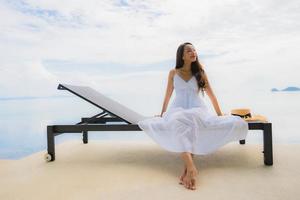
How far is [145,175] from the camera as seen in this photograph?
8.02 ft

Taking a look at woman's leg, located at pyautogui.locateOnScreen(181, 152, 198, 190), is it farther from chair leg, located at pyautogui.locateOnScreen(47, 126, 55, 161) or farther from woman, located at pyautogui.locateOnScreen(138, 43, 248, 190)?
chair leg, located at pyautogui.locateOnScreen(47, 126, 55, 161)

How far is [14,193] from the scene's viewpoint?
82.1 inches

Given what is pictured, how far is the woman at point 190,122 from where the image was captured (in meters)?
2.46

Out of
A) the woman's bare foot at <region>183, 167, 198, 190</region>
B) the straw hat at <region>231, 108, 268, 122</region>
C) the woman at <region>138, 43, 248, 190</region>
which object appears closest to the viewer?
the woman's bare foot at <region>183, 167, 198, 190</region>

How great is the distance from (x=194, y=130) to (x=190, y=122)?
0.21ft

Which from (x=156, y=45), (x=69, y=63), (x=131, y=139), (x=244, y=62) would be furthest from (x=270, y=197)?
(x=69, y=63)

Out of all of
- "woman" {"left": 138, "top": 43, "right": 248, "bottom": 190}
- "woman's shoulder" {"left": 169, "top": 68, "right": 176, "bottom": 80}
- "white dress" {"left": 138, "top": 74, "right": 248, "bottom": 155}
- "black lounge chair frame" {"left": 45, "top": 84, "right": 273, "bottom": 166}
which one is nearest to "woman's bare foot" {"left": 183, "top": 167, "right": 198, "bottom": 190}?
"woman" {"left": 138, "top": 43, "right": 248, "bottom": 190}

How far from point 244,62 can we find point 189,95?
419 cm

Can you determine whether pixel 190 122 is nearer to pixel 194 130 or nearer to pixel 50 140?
pixel 194 130

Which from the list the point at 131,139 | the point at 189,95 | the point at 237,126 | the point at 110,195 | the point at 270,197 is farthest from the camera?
the point at 131,139

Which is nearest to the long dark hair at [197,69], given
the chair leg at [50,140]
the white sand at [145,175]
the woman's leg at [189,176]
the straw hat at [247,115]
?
the straw hat at [247,115]

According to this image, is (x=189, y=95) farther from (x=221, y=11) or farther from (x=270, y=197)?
(x=221, y=11)

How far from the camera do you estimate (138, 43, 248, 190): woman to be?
8.06 ft

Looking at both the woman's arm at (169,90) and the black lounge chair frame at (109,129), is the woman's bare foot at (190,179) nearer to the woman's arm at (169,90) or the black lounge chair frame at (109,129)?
the black lounge chair frame at (109,129)
